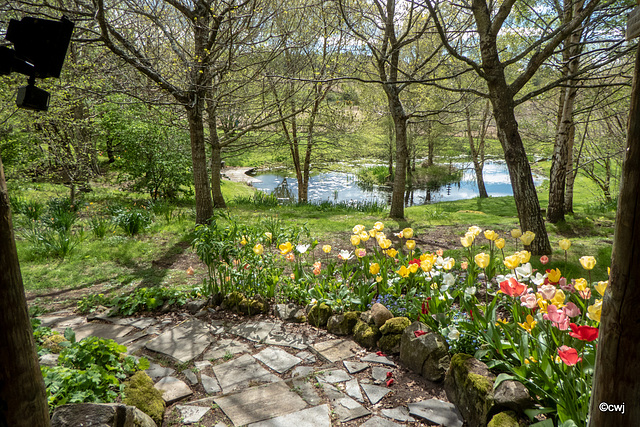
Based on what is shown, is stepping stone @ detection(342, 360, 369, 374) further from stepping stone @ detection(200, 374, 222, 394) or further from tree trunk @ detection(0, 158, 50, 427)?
tree trunk @ detection(0, 158, 50, 427)

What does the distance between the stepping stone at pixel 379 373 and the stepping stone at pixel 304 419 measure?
1.82 feet

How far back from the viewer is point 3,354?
132cm

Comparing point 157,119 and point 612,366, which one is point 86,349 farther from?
point 157,119

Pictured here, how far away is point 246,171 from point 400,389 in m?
22.5

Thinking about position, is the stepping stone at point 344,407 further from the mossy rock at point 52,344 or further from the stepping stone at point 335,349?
the mossy rock at point 52,344

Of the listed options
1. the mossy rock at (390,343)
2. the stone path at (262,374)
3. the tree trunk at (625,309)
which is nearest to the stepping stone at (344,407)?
the stone path at (262,374)

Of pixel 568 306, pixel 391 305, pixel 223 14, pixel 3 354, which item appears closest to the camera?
pixel 3 354

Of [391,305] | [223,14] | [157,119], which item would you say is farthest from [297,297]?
[157,119]

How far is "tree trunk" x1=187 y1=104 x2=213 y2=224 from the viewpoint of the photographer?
6.81 meters

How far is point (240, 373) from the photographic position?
2.88 metres

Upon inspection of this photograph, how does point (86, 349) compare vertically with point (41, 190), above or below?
below

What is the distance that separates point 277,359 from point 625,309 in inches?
98.0

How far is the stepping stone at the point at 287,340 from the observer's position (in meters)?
3.35

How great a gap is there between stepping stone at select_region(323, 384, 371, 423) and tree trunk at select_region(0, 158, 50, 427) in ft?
5.26
